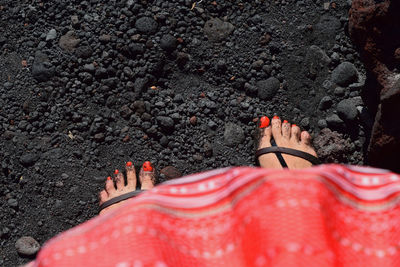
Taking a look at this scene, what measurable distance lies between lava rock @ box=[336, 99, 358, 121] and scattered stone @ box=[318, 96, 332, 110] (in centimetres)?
4

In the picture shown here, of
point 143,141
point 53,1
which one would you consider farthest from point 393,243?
point 53,1

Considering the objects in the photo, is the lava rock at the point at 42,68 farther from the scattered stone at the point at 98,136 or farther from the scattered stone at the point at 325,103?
the scattered stone at the point at 325,103

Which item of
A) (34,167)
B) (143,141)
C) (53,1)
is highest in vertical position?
(53,1)

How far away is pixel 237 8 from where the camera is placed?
71.2 inches

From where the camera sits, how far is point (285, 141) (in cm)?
180

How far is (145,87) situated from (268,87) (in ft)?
1.76

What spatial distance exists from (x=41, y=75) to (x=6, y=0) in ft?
1.19

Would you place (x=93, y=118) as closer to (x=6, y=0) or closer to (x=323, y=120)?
(x=6, y=0)

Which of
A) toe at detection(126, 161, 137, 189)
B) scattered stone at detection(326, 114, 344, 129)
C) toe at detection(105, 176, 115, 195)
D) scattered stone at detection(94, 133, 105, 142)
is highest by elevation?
scattered stone at detection(326, 114, 344, 129)

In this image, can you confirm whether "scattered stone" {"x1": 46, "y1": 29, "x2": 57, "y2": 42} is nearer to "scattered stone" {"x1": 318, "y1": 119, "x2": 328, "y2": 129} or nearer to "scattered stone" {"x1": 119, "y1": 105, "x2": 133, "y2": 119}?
"scattered stone" {"x1": 119, "y1": 105, "x2": 133, "y2": 119}

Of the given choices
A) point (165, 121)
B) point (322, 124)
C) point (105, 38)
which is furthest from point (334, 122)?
point (105, 38)

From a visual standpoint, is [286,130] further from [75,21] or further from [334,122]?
[75,21]

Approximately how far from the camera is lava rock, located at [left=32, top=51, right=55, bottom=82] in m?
1.79

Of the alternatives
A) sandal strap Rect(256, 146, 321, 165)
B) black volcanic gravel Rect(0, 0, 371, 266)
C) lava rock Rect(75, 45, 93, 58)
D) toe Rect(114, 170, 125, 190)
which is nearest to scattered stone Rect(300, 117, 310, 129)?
black volcanic gravel Rect(0, 0, 371, 266)
